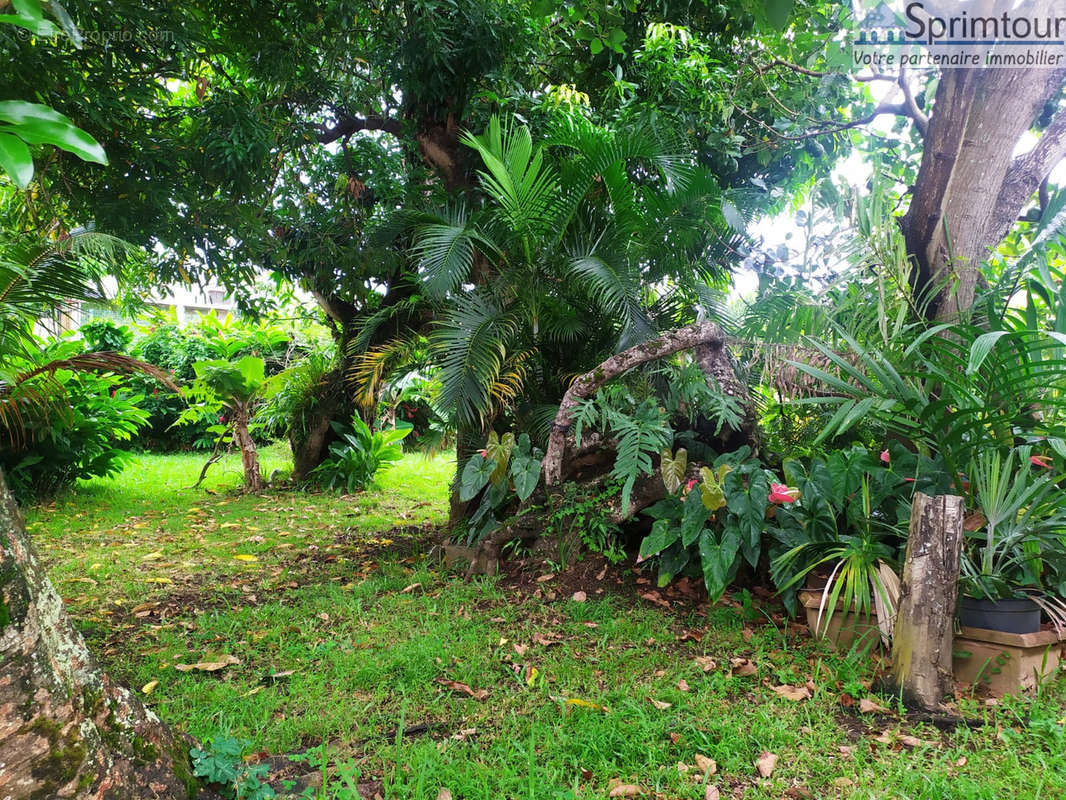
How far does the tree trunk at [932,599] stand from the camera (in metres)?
2.64

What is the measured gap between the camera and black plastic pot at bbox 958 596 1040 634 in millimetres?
2740

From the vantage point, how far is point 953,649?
287 centimetres

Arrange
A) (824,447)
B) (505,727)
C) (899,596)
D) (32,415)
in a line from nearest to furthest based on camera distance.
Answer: (505,727) < (899,596) < (824,447) < (32,415)

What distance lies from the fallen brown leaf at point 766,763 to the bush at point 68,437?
6105mm

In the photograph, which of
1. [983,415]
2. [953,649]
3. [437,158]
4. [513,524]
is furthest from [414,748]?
[437,158]

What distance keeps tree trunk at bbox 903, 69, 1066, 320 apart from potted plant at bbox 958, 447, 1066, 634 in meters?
1.31

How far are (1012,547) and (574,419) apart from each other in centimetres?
219

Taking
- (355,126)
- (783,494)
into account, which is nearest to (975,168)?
(783,494)

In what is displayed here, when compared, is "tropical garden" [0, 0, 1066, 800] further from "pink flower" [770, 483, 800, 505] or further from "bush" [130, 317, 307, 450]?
"bush" [130, 317, 307, 450]

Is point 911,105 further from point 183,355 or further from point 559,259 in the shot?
point 183,355

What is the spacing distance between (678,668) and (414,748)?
3.94 feet

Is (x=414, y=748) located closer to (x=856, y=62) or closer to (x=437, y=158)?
(x=437, y=158)

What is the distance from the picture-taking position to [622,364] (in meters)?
3.77

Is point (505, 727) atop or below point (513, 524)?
below
